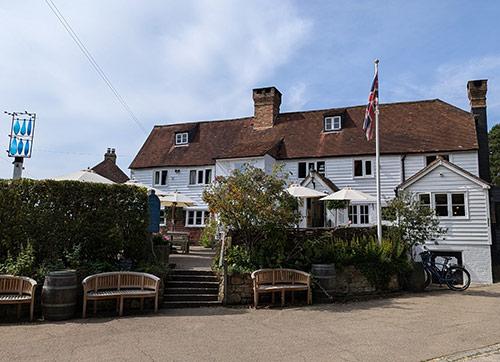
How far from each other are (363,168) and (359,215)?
300 cm

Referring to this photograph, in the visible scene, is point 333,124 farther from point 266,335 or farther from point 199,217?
point 266,335

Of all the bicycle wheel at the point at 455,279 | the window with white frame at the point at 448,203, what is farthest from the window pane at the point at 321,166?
the bicycle wheel at the point at 455,279

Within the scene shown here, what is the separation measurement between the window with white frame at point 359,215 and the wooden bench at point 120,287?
635 inches

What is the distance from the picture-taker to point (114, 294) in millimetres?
8844

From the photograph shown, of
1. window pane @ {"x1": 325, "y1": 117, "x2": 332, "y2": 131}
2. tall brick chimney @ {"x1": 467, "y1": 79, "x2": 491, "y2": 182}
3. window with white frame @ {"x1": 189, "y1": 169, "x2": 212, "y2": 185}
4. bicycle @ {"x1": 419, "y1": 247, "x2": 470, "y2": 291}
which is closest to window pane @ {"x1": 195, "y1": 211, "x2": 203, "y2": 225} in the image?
window with white frame @ {"x1": 189, "y1": 169, "x2": 212, "y2": 185}

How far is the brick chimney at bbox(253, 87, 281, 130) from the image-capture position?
28453 mm

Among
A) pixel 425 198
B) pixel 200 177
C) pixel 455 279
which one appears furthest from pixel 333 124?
pixel 455 279

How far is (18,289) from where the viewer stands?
8766 millimetres

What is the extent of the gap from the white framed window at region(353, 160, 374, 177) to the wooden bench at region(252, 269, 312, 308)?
1441 centimetres

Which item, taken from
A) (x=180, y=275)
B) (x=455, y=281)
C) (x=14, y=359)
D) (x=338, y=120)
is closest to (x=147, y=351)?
(x=14, y=359)

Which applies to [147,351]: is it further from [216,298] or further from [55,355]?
[216,298]

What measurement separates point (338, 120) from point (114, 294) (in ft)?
69.4

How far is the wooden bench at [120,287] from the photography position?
881 centimetres

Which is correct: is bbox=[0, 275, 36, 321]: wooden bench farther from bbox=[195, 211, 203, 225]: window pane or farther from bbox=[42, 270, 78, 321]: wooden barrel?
bbox=[195, 211, 203, 225]: window pane
